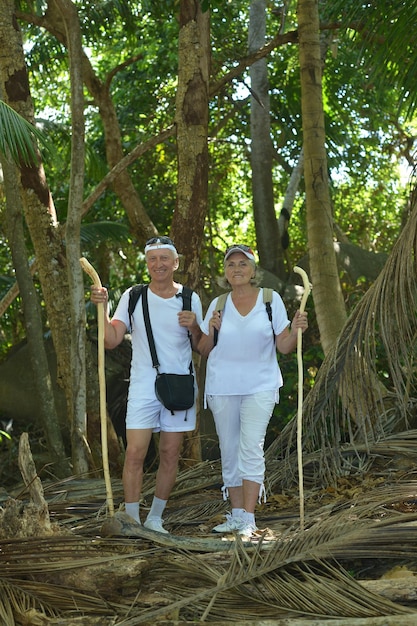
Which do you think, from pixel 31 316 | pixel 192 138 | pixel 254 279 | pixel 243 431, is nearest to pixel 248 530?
pixel 243 431

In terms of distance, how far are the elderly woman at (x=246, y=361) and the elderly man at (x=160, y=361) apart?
0.54 ft

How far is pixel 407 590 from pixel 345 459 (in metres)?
2.64

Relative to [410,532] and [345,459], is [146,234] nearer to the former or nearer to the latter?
[345,459]

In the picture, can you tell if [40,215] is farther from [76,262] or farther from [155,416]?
[155,416]

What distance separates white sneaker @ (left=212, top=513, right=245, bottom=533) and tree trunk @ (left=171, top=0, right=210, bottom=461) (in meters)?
2.49

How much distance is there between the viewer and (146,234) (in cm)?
1105

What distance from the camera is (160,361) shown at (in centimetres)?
579

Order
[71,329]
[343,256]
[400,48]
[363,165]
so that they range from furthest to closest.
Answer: [363,165], [343,256], [71,329], [400,48]

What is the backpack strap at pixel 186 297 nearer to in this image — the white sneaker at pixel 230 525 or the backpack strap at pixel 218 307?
the backpack strap at pixel 218 307

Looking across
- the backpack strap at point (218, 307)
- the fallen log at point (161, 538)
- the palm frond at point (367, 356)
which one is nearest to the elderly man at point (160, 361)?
the backpack strap at point (218, 307)

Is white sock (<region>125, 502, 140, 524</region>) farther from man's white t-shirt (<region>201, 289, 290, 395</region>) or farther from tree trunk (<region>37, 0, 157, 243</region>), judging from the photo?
tree trunk (<region>37, 0, 157, 243</region>)

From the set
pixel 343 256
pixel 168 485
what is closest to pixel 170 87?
pixel 343 256

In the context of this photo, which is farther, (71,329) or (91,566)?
(71,329)

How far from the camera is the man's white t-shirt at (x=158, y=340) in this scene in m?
5.80
